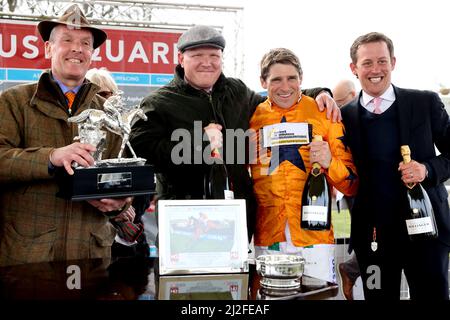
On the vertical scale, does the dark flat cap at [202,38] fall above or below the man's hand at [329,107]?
above

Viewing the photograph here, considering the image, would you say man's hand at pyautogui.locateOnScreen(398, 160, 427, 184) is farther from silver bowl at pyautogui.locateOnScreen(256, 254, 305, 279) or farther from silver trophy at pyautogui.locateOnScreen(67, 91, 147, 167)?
silver trophy at pyautogui.locateOnScreen(67, 91, 147, 167)

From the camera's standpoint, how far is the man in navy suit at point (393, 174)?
183 centimetres

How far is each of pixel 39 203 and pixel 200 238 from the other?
0.74 m

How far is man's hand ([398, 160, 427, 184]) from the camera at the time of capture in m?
1.71

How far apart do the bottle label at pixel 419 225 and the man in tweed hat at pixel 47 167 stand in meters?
1.03

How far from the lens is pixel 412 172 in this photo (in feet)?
5.62

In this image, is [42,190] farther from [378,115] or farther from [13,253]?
[378,115]

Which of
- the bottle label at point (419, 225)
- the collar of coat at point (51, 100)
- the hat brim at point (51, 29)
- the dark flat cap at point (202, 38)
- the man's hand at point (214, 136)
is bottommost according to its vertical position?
the bottle label at point (419, 225)

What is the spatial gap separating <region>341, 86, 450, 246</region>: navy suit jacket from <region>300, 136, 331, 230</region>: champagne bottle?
6.8 inches

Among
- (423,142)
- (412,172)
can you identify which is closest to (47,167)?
(412,172)

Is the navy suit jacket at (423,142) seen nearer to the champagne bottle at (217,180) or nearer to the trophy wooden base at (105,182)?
the champagne bottle at (217,180)

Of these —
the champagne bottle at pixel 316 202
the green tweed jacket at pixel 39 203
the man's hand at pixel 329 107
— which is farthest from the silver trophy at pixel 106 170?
the man's hand at pixel 329 107

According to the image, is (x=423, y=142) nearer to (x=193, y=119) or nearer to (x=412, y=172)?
(x=412, y=172)

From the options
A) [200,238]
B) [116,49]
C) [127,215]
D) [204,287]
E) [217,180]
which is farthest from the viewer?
[116,49]
